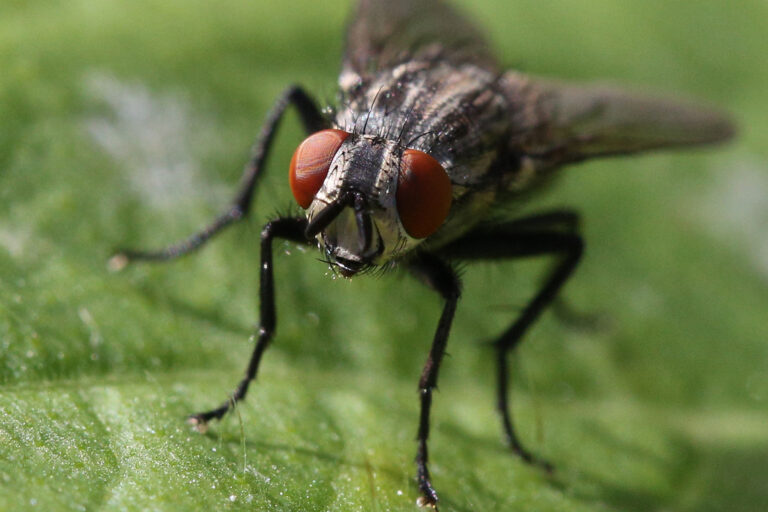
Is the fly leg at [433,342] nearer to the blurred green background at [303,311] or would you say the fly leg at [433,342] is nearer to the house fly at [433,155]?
the house fly at [433,155]

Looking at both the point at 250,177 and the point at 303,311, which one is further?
the point at 250,177

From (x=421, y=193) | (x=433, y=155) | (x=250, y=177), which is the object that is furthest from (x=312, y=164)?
(x=250, y=177)

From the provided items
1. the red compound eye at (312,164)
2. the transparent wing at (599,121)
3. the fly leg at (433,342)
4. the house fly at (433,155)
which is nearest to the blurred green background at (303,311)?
the fly leg at (433,342)

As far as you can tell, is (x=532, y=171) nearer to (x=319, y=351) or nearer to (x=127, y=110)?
(x=319, y=351)

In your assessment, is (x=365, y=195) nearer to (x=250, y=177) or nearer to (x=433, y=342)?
(x=433, y=342)

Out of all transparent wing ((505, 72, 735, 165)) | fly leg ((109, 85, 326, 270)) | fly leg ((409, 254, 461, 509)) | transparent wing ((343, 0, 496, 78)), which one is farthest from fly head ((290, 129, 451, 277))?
transparent wing ((343, 0, 496, 78))

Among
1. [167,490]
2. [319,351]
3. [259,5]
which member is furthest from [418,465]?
[259,5]

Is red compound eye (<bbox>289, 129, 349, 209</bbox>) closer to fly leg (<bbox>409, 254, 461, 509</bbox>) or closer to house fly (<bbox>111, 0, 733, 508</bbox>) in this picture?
house fly (<bbox>111, 0, 733, 508</bbox>)
